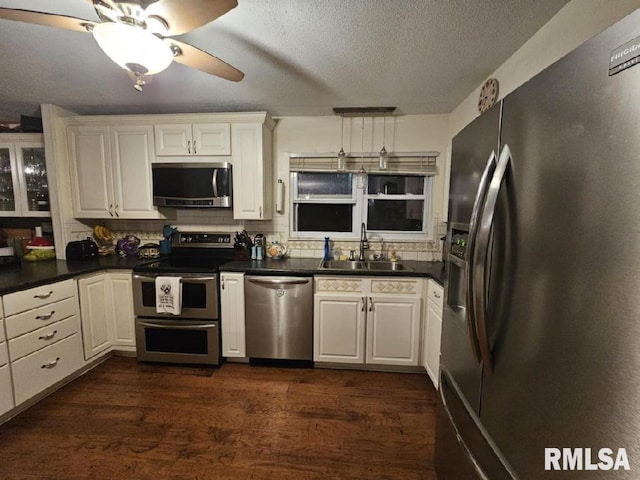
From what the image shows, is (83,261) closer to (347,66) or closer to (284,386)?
(284,386)

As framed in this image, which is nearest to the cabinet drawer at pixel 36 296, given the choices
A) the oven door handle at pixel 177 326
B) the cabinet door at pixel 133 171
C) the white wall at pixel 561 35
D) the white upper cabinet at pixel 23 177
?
the oven door handle at pixel 177 326

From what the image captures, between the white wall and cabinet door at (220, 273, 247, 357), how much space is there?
2.36 m

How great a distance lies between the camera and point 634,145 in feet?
1.54

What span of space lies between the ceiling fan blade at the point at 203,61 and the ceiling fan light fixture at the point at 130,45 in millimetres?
144

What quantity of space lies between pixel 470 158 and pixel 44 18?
175 cm

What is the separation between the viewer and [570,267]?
0.58 m

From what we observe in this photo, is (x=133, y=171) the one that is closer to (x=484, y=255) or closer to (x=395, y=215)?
(x=395, y=215)

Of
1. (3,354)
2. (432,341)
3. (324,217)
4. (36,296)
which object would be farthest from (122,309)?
(432,341)

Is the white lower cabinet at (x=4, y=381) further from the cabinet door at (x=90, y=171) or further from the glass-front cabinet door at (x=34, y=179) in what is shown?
the glass-front cabinet door at (x=34, y=179)

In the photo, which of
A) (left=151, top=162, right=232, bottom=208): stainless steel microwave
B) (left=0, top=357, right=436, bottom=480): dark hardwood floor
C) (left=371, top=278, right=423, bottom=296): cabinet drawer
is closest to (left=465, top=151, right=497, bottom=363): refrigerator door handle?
(left=0, top=357, right=436, bottom=480): dark hardwood floor

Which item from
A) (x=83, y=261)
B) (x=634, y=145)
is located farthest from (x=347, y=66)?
(x=83, y=261)

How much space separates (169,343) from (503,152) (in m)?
2.71

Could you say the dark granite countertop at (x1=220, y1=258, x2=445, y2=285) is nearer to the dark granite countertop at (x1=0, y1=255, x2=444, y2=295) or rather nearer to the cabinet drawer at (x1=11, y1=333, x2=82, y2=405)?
the dark granite countertop at (x1=0, y1=255, x2=444, y2=295)

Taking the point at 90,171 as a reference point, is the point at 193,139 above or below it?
above
